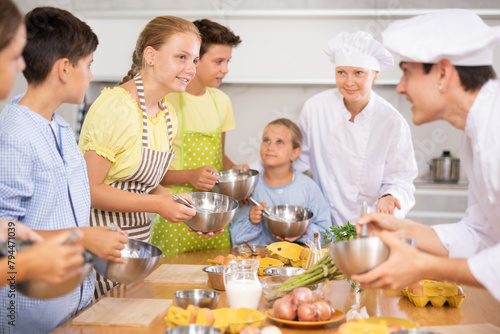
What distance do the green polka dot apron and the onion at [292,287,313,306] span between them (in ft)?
Result: 3.85

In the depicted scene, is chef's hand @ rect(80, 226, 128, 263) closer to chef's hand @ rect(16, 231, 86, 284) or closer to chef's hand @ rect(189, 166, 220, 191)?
chef's hand @ rect(16, 231, 86, 284)

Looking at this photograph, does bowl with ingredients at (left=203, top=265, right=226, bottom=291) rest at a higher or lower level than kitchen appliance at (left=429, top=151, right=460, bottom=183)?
lower

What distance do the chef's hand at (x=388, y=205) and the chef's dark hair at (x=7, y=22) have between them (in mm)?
1702

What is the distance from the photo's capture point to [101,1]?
4.07 metres

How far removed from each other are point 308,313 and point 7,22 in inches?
37.3

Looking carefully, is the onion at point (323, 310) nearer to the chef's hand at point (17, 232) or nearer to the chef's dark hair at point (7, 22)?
the chef's hand at point (17, 232)

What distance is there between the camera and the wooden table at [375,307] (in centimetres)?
145

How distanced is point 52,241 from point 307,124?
Answer: 80.4 inches

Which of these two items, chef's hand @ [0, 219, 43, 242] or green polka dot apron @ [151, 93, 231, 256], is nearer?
chef's hand @ [0, 219, 43, 242]

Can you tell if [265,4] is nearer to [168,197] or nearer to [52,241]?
[168,197]

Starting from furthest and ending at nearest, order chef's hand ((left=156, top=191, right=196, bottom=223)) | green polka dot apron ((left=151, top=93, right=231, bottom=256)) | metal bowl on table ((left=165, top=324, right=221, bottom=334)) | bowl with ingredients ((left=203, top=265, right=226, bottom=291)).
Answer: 1. green polka dot apron ((left=151, top=93, right=231, bottom=256))
2. chef's hand ((left=156, top=191, right=196, bottom=223))
3. bowl with ingredients ((left=203, top=265, right=226, bottom=291))
4. metal bowl on table ((left=165, top=324, right=221, bottom=334))

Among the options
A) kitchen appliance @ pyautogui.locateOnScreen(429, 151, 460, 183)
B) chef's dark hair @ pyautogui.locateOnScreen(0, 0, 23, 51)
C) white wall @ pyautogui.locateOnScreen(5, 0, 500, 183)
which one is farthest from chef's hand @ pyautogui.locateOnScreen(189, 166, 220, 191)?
kitchen appliance @ pyautogui.locateOnScreen(429, 151, 460, 183)

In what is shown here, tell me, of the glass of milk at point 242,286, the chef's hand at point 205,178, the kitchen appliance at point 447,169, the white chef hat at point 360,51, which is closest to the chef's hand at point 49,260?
the glass of milk at point 242,286

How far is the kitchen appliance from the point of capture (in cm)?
400
